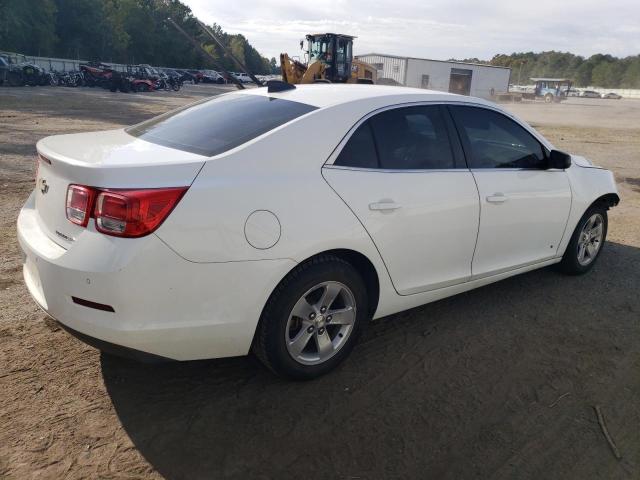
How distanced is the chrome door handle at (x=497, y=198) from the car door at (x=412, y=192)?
0.15 m

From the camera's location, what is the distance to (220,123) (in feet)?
10.5

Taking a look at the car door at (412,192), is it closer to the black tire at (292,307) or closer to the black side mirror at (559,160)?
the black tire at (292,307)

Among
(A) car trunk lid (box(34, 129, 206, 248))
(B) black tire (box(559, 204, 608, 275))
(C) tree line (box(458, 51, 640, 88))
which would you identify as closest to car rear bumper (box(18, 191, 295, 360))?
(A) car trunk lid (box(34, 129, 206, 248))

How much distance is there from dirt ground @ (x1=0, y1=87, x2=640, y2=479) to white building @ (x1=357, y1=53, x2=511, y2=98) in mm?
60542

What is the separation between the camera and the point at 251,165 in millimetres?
2676

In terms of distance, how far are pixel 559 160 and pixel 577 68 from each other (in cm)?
14431

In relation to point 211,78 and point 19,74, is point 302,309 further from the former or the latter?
point 211,78

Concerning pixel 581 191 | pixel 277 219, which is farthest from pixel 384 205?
pixel 581 191

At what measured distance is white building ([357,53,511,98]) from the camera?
62.9 metres

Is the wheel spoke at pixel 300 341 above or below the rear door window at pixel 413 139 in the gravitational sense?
below

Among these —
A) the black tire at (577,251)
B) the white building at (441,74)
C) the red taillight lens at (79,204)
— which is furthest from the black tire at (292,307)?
the white building at (441,74)

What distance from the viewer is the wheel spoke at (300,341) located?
2.93m

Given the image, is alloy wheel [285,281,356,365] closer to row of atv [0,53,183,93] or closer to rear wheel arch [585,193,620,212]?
rear wheel arch [585,193,620,212]

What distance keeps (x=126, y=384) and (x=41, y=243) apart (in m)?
0.91
